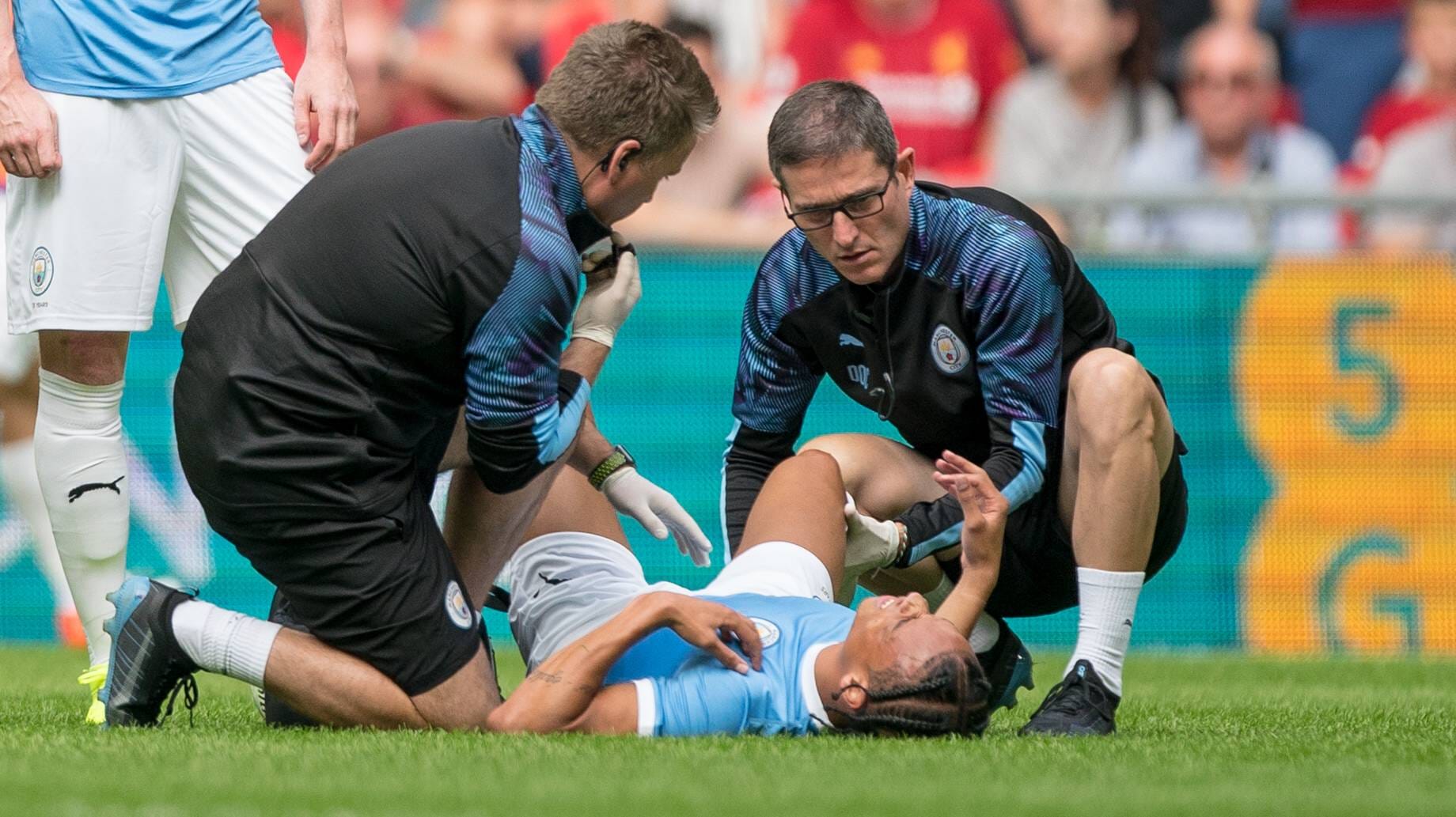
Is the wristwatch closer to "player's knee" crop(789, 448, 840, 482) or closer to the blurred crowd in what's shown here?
"player's knee" crop(789, 448, 840, 482)

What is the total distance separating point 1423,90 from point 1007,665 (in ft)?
20.3

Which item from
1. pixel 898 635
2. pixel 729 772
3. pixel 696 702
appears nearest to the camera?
pixel 729 772

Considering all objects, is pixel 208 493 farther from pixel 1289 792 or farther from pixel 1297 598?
pixel 1297 598

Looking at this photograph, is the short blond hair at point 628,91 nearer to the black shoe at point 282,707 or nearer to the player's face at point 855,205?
the player's face at point 855,205

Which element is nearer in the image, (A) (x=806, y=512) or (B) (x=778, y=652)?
(B) (x=778, y=652)

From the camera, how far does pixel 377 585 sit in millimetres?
3910

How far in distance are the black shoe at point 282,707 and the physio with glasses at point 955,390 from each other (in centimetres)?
107

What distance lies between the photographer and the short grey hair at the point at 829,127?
4.05 m

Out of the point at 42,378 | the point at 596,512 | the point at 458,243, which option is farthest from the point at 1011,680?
the point at 42,378

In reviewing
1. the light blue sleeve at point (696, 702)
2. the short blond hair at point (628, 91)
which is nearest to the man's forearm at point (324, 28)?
the short blond hair at point (628, 91)

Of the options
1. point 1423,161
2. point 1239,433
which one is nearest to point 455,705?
point 1239,433

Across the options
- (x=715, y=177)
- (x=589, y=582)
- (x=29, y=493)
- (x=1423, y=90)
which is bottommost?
(x=29, y=493)

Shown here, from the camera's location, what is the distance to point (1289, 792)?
3.10 m

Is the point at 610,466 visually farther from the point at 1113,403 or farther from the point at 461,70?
the point at 461,70
